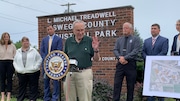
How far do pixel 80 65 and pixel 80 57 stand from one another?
0.14 m

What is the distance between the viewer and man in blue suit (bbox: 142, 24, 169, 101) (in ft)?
21.8

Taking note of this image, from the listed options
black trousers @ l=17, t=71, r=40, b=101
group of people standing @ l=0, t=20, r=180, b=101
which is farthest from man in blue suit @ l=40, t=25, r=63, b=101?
black trousers @ l=17, t=71, r=40, b=101

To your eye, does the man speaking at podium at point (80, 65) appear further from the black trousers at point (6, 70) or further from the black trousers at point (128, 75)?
the black trousers at point (6, 70)

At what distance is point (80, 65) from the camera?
16.9 feet

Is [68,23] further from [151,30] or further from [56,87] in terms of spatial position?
[151,30]

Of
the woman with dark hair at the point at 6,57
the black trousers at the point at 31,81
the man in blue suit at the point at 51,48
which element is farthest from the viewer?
the woman with dark hair at the point at 6,57

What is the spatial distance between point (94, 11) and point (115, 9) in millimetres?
777

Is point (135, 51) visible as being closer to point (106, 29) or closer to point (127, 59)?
point (127, 59)

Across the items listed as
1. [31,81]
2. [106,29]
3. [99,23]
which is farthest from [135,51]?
[99,23]

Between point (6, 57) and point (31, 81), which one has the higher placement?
point (6, 57)

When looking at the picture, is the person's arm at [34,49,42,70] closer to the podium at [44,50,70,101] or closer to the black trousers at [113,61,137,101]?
the black trousers at [113,61,137,101]

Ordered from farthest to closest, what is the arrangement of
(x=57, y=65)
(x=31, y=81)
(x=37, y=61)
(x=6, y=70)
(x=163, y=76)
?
(x=6, y=70)
(x=31, y=81)
(x=37, y=61)
(x=163, y=76)
(x=57, y=65)

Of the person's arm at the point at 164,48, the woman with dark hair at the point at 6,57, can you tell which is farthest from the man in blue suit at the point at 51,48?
the person's arm at the point at 164,48

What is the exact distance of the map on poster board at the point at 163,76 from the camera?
5.45 m
